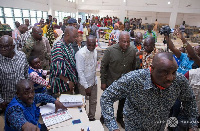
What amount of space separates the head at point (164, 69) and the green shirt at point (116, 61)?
4.84 ft

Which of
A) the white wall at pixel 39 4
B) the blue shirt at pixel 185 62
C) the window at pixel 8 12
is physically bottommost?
the blue shirt at pixel 185 62

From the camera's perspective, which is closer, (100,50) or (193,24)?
(100,50)

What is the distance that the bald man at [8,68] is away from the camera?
76.2 inches

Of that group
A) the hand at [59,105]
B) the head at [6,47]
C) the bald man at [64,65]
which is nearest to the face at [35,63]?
the bald man at [64,65]

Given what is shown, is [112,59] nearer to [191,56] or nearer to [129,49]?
[129,49]

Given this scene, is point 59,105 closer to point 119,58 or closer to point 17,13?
point 119,58

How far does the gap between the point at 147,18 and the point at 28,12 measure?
59.7 feet

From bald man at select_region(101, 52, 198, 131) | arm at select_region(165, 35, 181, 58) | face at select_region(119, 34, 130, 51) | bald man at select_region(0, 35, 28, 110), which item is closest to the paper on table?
bald man at select_region(0, 35, 28, 110)

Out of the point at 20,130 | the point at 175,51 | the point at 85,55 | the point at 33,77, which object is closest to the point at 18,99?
the point at 20,130

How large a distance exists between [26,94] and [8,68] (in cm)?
64

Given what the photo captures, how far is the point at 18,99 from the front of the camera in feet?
5.17

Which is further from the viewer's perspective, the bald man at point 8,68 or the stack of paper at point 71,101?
→ the stack of paper at point 71,101

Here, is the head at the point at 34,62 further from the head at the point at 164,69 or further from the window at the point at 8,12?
the window at the point at 8,12

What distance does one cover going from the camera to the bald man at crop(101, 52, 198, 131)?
1195mm
